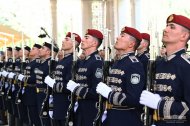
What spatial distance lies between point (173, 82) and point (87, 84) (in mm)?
1514

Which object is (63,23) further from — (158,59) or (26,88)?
(158,59)

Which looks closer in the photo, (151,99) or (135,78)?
(151,99)

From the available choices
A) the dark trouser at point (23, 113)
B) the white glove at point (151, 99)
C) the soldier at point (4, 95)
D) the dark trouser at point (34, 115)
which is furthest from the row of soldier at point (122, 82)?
the soldier at point (4, 95)

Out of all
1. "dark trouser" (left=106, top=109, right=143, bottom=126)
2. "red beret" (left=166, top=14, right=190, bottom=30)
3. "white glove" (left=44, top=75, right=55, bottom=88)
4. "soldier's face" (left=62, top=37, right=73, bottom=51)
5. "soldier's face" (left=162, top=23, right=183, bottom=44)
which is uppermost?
"soldier's face" (left=62, top=37, right=73, bottom=51)

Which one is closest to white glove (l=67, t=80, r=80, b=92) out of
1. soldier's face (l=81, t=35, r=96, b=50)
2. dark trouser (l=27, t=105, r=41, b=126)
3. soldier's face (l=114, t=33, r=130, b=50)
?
soldier's face (l=81, t=35, r=96, b=50)

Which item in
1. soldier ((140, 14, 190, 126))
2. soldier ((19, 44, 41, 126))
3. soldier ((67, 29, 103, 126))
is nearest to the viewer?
soldier ((140, 14, 190, 126))

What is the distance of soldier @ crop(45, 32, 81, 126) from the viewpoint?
4758 millimetres

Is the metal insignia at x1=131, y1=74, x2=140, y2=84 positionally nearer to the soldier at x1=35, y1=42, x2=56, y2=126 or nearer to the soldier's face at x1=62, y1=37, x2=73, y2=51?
the soldier's face at x1=62, y1=37, x2=73, y2=51

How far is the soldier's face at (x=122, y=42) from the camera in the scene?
3.69 meters

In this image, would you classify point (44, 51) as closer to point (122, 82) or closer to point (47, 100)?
point (47, 100)

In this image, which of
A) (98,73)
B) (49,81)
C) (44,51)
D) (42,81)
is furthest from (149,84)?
(44,51)

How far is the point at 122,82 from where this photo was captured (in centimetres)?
348

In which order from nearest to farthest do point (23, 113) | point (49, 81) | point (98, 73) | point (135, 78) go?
point (135, 78) < point (98, 73) < point (49, 81) < point (23, 113)

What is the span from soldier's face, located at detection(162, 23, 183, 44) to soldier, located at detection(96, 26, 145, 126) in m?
0.52
